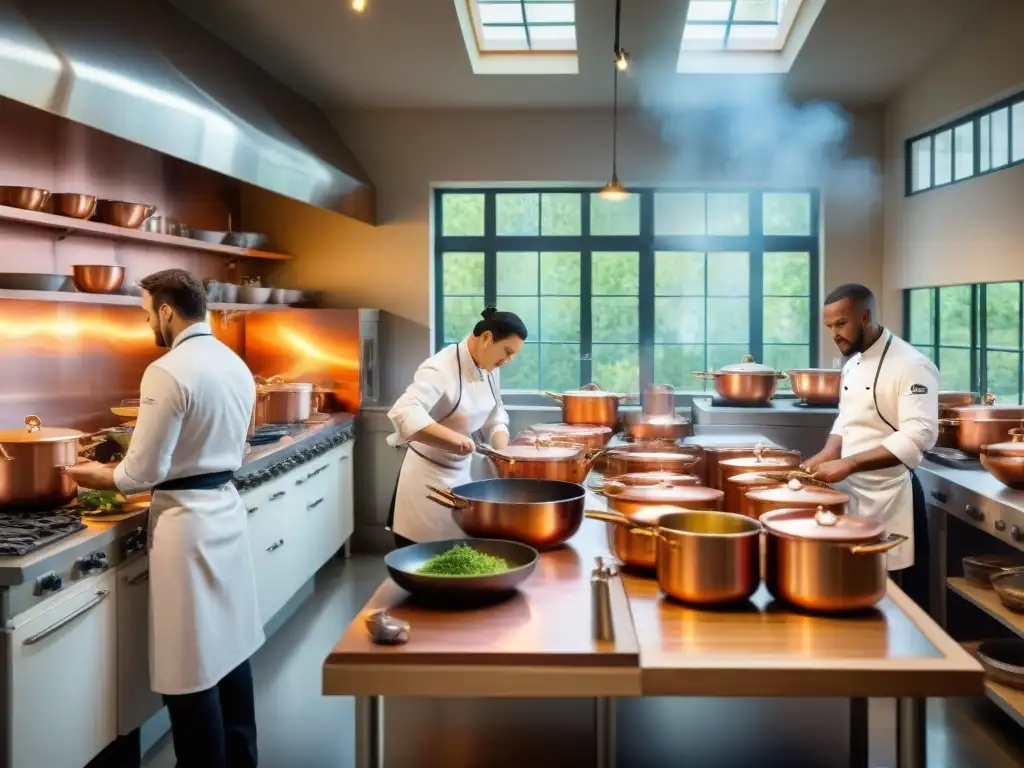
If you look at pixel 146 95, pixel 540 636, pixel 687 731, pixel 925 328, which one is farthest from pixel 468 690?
pixel 925 328

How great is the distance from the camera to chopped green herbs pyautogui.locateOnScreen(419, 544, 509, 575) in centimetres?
189

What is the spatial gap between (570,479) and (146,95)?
2.01m

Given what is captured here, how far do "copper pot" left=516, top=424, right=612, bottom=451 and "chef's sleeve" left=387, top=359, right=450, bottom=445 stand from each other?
0.59 meters

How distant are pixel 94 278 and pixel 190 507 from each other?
126cm

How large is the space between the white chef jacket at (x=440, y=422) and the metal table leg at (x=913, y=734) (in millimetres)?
1796

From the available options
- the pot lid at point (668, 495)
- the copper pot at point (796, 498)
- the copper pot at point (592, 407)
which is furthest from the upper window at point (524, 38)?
the copper pot at point (796, 498)

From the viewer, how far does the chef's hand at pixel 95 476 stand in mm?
2701

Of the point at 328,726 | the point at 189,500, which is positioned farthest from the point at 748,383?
the point at 189,500

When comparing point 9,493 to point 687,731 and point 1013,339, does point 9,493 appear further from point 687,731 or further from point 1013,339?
point 1013,339

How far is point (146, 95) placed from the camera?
3.24 metres

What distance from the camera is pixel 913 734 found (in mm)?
1653

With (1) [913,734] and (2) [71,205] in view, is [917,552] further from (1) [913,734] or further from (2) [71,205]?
(2) [71,205]

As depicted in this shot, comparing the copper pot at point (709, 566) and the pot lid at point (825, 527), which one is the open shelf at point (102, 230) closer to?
the copper pot at point (709, 566)

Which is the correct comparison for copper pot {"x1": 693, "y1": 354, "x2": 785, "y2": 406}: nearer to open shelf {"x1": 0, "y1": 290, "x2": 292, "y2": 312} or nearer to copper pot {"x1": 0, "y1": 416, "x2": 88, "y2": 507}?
open shelf {"x1": 0, "y1": 290, "x2": 292, "y2": 312}
